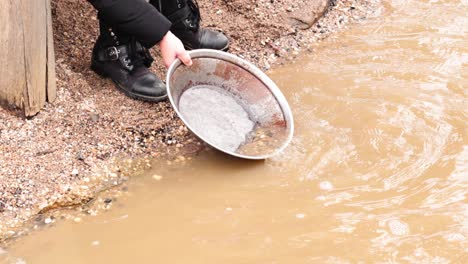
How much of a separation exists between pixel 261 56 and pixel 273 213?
1.44 m

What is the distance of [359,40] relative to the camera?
425 centimetres

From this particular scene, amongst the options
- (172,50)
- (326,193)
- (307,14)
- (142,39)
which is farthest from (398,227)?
(307,14)

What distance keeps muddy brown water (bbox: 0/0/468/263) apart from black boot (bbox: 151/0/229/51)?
43cm

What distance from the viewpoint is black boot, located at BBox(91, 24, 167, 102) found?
352 cm

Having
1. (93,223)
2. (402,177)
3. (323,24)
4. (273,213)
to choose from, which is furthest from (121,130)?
(323,24)

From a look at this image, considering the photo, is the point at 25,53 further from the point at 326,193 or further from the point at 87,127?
the point at 326,193

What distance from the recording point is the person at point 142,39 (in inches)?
121

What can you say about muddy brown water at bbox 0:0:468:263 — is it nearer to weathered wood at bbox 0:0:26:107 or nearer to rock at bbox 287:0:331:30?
rock at bbox 287:0:331:30

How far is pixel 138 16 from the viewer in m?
3.07

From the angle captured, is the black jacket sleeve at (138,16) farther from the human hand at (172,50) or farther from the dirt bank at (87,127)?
the dirt bank at (87,127)

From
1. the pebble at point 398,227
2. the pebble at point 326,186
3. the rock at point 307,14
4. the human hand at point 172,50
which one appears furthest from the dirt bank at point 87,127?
the pebble at point 398,227

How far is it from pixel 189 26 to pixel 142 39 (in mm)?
707

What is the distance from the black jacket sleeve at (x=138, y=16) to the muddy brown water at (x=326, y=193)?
64 centimetres

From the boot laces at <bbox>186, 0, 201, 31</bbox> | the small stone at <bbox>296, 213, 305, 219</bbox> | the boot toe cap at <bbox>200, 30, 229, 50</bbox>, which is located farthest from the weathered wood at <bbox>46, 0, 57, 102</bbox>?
the small stone at <bbox>296, 213, 305, 219</bbox>
